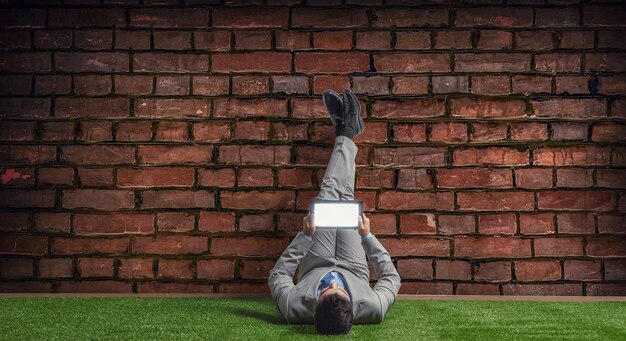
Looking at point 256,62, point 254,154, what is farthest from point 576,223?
point 256,62

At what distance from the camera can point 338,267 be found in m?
2.49

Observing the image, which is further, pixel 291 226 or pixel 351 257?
pixel 291 226

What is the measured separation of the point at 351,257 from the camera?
2.52 meters

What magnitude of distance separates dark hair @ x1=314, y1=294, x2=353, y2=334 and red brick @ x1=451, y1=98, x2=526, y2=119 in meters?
1.26

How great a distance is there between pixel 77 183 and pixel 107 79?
0.52m

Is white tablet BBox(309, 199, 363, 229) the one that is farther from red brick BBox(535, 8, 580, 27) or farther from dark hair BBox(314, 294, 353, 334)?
red brick BBox(535, 8, 580, 27)

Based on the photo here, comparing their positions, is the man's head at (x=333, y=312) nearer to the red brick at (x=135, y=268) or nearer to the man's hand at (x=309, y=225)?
the man's hand at (x=309, y=225)

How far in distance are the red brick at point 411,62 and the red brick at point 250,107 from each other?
0.51 meters

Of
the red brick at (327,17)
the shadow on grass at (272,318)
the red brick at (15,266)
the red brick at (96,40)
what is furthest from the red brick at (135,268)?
the red brick at (327,17)

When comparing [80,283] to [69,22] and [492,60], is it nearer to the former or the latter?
[69,22]

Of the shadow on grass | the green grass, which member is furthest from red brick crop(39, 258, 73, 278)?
the shadow on grass

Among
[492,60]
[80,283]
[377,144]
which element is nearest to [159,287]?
[80,283]

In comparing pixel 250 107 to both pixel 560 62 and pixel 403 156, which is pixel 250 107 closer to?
pixel 403 156

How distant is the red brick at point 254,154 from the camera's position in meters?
2.83
